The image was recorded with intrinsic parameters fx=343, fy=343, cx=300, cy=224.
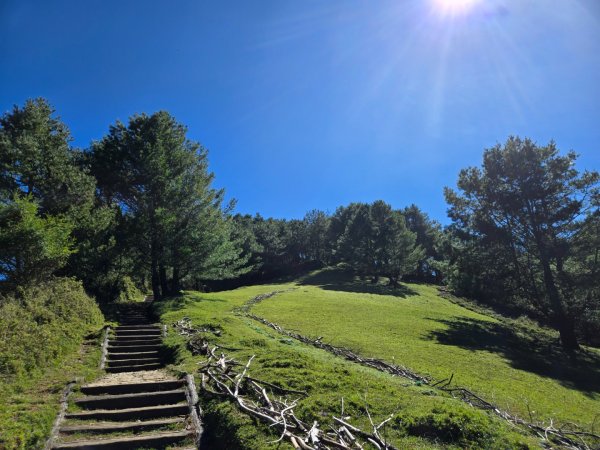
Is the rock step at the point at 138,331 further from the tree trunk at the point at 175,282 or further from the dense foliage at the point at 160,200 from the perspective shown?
the tree trunk at the point at 175,282

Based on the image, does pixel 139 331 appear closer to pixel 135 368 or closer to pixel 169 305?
pixel 135 368

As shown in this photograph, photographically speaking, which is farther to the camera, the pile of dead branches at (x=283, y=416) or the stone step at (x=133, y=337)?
the stone step at (x=133, y=337)

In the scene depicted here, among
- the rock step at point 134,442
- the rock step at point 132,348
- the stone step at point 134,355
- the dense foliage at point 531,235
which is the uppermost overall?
the dense foliage at point 531,235

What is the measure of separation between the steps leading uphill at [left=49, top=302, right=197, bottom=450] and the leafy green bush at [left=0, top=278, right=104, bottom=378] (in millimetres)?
1884

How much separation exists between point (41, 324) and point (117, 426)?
753 cm

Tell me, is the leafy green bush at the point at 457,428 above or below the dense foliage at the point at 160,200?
below

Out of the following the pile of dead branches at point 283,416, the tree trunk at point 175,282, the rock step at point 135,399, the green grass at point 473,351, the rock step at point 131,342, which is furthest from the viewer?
the tree trunk at point 175,282

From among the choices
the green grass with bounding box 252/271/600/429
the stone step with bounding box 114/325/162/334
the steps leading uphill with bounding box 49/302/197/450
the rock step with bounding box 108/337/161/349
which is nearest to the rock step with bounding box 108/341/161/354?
the rock step with bounding box 108/337/161/349

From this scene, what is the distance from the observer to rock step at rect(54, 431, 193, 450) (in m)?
6.50

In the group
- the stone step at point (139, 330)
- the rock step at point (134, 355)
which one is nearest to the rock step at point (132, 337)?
the stone step at point (139, 330)

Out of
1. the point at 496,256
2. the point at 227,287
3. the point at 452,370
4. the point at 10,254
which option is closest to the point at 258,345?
the point at 452,370

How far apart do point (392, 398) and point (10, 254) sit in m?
15.5

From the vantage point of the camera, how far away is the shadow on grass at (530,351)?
720 inches

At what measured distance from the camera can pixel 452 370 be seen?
51.1 feet
